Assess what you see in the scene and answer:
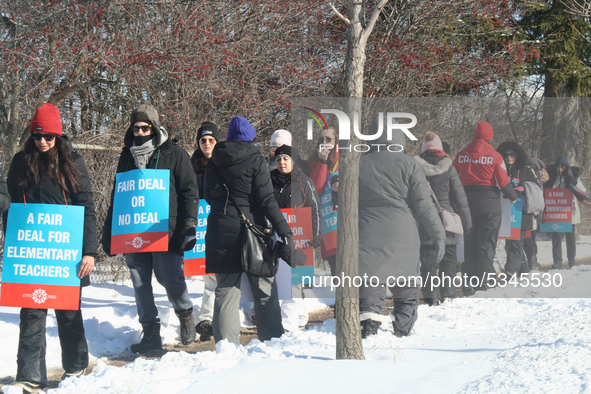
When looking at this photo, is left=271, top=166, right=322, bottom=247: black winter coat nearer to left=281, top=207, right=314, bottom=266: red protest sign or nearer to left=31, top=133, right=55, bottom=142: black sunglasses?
left=281, top=207, right=314, bottom=266: red protest sign

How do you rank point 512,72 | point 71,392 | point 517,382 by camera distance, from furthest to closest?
1. point 512,72
2. point 71,392
3. point 517,382

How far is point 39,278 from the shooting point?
3650mm

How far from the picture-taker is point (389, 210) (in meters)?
4.76

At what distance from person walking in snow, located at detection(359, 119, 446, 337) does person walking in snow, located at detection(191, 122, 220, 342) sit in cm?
145

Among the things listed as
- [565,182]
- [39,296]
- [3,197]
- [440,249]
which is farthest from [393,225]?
[3,197]

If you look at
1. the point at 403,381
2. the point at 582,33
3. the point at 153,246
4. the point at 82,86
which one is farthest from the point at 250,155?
the point at 582,33

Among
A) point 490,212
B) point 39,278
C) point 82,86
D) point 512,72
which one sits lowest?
point 39,278

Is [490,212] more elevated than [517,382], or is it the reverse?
[490,212]

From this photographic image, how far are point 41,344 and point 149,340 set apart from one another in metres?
1.07

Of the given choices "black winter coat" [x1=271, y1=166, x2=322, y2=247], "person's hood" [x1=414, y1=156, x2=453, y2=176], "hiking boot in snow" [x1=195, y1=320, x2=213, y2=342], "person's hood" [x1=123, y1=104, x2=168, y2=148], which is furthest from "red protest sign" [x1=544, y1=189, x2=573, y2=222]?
"person's hood" [x1=123, y1=104, x2=168, y2=148]

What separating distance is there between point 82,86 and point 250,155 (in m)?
5.37

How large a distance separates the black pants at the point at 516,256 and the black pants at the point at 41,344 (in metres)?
3.67

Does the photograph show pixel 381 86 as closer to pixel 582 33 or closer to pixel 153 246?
pixel 582 33

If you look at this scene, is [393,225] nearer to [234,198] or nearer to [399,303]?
[399,303]
